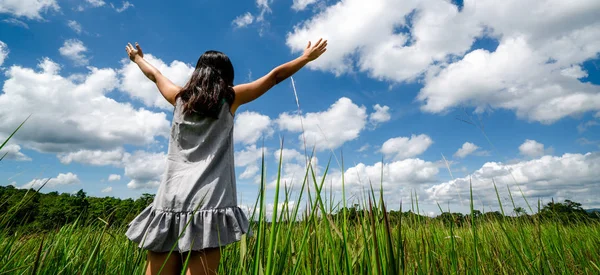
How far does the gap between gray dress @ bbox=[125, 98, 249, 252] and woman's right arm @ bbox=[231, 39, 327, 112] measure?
15 cm

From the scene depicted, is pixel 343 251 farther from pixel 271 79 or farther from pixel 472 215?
pixel 271 79

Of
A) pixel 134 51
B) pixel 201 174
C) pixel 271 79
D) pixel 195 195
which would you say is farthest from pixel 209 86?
pixel 134 51

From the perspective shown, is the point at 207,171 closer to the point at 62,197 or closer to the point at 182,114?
the point at 182,114

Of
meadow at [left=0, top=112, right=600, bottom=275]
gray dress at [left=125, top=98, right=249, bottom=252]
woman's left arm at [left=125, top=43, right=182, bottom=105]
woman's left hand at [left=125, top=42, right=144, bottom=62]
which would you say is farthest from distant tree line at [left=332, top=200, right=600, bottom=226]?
woman's left hand at [left=125, top=42, right=144, bottom=62]

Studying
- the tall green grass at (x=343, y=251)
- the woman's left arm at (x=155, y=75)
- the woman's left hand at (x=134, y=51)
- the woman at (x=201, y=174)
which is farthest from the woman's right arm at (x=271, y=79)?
the woman's left hand at (x=134, y=51)

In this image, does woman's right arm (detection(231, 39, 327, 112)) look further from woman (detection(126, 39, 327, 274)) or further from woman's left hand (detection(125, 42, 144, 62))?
woman's left hand (detection(125, 42, 144, 62))

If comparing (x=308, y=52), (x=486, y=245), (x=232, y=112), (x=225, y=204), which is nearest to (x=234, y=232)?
(x=225, y=204)

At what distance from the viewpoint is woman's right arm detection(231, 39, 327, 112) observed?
2.51 metres

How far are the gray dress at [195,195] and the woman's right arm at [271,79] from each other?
154mm

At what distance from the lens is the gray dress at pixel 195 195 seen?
2031 millimetres

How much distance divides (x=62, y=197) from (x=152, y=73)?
84.6ft

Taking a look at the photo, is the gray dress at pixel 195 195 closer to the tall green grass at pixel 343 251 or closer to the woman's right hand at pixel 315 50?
the tall green grass at pixel 343 251

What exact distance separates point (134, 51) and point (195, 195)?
213cm

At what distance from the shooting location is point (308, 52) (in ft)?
9.17
